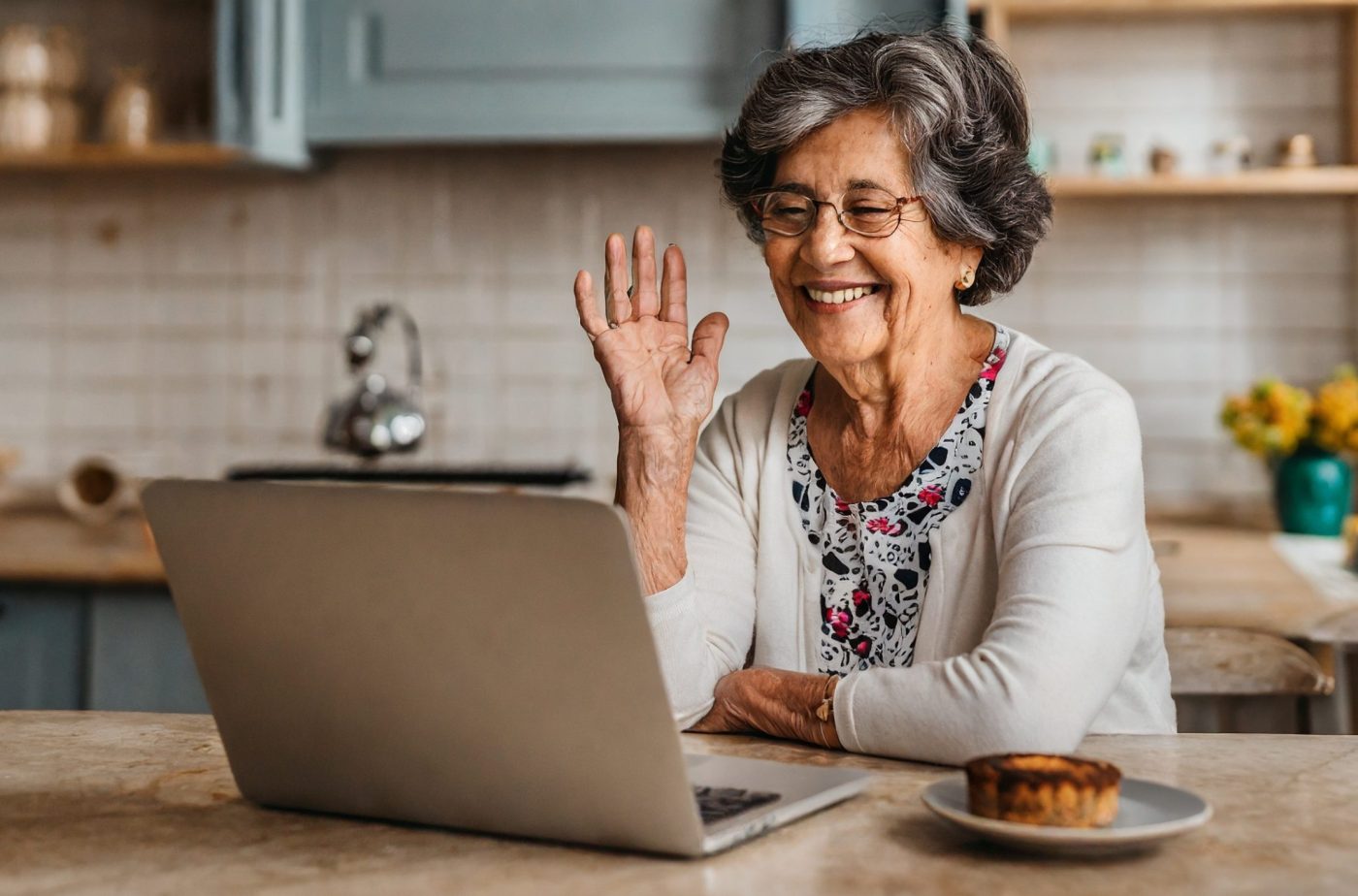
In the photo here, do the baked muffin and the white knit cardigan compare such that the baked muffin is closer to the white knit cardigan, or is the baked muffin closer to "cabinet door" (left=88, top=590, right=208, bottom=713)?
the white knit cardigan

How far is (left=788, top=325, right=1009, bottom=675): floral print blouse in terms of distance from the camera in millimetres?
1513

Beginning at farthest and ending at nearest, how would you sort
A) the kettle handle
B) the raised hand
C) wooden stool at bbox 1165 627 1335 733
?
the kettle handle, wooden stool at bbox 1165 627 1335 733, the raised hand

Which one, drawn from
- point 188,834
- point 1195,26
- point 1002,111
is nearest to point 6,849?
point 188,834

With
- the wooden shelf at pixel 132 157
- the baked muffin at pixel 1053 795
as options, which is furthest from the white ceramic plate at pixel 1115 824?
the wooden shelf at pixel 132 157

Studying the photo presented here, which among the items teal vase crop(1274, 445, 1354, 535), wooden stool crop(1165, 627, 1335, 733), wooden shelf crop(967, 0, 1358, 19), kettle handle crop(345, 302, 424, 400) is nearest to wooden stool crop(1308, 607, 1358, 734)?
wooden stool crop(1165, 627, 1335, 733)

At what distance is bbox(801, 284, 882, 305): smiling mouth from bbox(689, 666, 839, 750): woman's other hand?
0.42 m

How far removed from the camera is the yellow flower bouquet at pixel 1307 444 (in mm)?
2721

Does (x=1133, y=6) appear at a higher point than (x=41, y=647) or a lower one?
higher

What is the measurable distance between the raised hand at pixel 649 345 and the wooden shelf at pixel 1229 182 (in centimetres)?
140

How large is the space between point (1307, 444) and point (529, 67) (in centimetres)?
165

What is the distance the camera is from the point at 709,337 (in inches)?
61.9

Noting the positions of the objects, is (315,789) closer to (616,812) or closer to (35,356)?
(616,812)

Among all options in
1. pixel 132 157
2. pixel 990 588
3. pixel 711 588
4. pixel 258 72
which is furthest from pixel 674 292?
pixel 132 157

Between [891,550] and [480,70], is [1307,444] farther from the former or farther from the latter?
[480,70]
